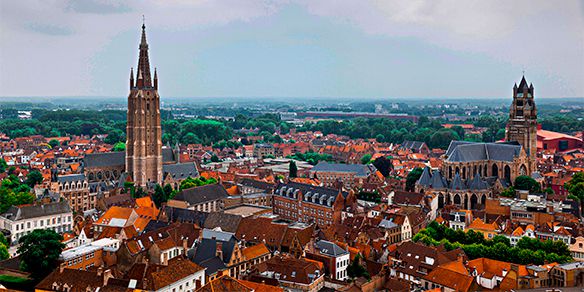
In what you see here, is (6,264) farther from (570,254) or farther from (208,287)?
(570,254)

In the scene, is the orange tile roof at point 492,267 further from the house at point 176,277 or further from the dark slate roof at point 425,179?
the dark slate roof at point 425,179

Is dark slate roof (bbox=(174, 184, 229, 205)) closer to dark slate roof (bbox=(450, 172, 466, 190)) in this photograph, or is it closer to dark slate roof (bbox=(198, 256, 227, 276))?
dark slate roof (bbox=(198, 256, 227, 276))

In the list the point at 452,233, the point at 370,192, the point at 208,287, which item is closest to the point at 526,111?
the point at 370,192

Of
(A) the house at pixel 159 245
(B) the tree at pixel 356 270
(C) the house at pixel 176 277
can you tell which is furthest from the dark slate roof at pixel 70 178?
(B) the tree at pixel 356 270

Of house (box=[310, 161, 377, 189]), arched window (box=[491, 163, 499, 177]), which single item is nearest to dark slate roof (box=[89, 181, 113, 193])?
house (box=[310, 161, 377, 189])

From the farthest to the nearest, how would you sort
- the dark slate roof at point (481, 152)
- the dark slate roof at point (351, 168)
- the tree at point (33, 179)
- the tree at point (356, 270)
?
the dark slate roof at point (351, 168) → the tree at point (33, 179) → the dark slate roof at point (481, 152) → the tree at point (356, 270)

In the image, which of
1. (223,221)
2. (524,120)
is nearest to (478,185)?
(524,120)

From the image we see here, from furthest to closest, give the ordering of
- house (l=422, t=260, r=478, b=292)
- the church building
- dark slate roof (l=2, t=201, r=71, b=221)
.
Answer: the church building, dark slate roof (l=2, t=201, r=71, b=221), house (l=422, t=260, r=478, b=292)
